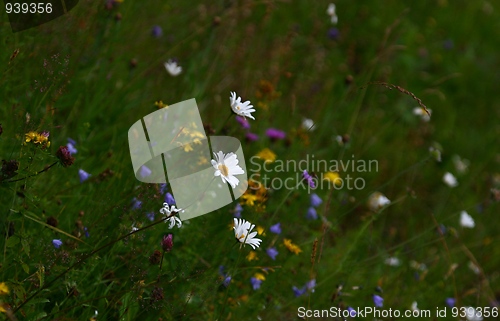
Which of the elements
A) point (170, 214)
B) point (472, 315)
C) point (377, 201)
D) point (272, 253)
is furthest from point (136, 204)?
point (472, 315)

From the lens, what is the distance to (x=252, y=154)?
281 centimetres

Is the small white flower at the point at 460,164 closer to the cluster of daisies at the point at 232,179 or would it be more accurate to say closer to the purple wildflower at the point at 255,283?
the purple wildflower at the point at 255,283

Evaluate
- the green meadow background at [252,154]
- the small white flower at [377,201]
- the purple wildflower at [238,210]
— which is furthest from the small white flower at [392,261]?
the purple wildflower at [238,210]

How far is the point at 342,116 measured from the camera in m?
3.90

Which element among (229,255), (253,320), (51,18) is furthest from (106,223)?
(51,18)

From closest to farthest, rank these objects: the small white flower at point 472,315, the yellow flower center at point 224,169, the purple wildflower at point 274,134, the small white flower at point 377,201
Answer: the yellow flower center at point 224,169 < the small white flower at point 472,315 < the small white flower at point 377,201 < the purple wildflower at point 274,134

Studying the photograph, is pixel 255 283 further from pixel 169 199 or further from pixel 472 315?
pixel 472 315

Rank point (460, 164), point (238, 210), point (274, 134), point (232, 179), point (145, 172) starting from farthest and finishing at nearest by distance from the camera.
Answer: point (460, 164) → point (274, 134) → point (238, 210) → point (145, 172) → point (232, 179)

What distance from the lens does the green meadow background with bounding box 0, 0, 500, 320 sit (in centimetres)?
185

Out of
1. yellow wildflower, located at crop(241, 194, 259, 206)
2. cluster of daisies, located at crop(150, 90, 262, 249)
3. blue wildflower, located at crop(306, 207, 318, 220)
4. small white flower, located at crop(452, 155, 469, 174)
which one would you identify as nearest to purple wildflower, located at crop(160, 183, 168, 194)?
cluster of daisies, located at crop(150, 90, 262, 249)

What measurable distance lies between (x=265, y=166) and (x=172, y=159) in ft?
2.03

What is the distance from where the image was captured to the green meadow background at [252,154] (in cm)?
185

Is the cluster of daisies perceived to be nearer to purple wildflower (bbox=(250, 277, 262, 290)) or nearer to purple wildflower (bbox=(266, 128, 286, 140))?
purple wildflower (bbox=(250, 277, 262, 290))

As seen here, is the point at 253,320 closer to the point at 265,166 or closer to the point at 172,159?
the point at 172,159
